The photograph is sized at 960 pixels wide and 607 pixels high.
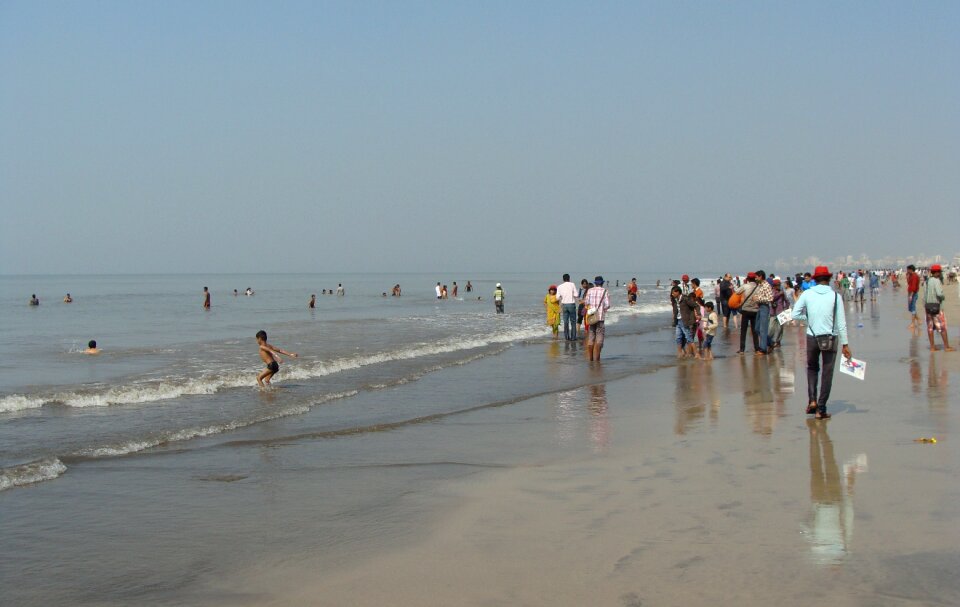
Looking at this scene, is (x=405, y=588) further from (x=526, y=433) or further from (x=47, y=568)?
(x=526, y=433)

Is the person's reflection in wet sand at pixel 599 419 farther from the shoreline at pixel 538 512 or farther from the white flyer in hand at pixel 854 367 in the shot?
the white flyer in hand at pixel 854 367

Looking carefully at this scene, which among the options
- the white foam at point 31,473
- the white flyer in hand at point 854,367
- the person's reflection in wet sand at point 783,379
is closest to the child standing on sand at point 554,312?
the person's reflection in wet sand at point 783,379

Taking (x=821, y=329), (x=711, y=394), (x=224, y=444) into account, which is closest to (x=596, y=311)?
(x=711, y=394)

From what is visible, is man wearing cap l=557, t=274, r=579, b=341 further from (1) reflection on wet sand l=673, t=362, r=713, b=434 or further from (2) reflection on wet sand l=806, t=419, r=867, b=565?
(2) reflection on wet sand l=806, t=419, r=867, b=565

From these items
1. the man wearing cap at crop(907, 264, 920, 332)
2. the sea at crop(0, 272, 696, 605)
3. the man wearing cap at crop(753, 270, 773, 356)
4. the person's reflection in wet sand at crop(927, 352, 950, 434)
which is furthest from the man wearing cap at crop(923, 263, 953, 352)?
the man wearing cap at crop(907, 264, 920, 332)

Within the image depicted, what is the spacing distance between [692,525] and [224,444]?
221 inches

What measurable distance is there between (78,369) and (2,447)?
34.8 feet

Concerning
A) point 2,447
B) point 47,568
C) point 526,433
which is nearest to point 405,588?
point 47,568

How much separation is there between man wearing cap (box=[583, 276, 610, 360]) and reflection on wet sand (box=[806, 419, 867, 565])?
323 inches

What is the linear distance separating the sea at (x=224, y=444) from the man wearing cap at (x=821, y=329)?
8.96 feet

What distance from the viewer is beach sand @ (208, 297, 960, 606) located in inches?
170

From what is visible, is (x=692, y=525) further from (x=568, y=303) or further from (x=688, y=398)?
(x=568, y=303)

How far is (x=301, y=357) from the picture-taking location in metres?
20.1

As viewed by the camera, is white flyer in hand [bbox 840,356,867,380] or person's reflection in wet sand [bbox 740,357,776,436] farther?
white flyer in hand [bbox 840,356,867,380]
